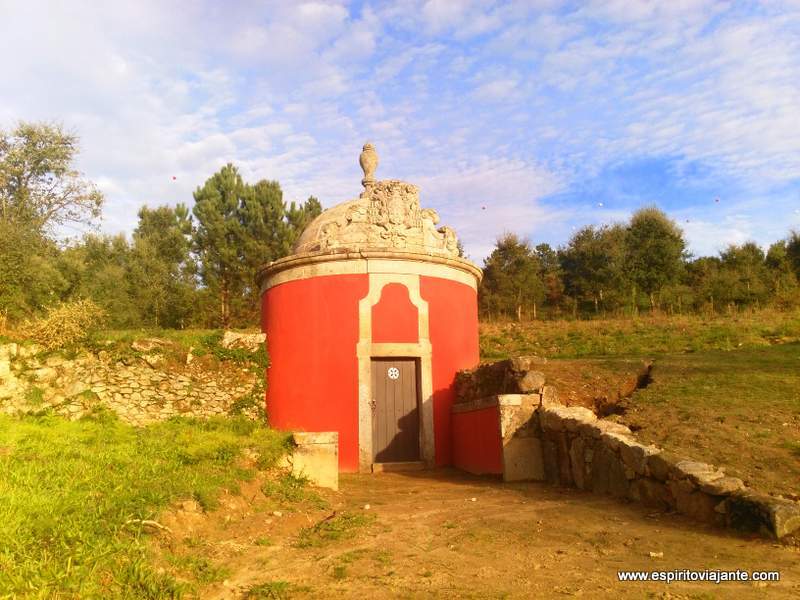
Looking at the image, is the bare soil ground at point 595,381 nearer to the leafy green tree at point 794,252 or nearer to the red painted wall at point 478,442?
the red painted wall at point 478,442

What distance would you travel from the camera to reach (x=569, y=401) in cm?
1042

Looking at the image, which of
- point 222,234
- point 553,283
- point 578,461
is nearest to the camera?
point 578,461

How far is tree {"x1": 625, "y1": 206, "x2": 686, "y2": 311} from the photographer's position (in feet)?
Answer: 112

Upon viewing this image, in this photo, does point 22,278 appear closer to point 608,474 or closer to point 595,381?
point 595,381

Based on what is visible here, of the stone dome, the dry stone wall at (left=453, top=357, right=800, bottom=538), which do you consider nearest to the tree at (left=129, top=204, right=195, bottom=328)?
the stone dome

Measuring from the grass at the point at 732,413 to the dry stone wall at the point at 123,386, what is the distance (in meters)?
7.48

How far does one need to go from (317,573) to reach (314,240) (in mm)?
9063

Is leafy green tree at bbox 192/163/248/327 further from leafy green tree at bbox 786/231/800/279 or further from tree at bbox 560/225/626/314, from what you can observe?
leafy green tree at bbox 786/231/800/279

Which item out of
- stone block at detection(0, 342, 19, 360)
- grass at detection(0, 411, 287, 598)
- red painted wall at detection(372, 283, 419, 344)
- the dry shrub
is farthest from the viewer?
red painted wall at detection(372, 283, 419, 344)

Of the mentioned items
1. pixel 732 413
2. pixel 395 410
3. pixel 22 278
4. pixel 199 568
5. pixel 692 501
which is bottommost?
pixel 199 568

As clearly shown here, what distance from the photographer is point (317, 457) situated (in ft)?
27.5

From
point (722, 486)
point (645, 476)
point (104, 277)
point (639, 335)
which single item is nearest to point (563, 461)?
point (645, 476)

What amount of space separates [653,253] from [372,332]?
27.0 metres

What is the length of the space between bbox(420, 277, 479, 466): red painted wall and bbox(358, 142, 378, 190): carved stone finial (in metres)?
3.07
